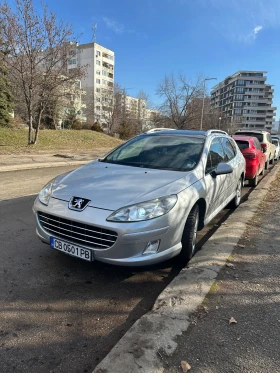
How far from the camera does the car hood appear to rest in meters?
2.95

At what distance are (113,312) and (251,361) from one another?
1.25m

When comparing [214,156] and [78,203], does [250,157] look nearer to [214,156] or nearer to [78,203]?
[214,156]

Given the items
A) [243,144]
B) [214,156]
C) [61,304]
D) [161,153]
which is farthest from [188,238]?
[243,144]

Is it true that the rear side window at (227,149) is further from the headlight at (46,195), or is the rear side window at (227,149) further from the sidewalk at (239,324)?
the headlight at (46,195)

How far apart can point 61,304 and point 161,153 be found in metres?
2.47

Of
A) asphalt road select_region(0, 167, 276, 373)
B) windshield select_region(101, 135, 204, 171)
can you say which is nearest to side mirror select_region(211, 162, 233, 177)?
windshield select_region(101, 135, 204, 171)

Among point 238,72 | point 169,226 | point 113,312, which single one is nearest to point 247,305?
point 169,226

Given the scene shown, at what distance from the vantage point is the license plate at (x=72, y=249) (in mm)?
2904

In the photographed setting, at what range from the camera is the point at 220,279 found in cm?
315

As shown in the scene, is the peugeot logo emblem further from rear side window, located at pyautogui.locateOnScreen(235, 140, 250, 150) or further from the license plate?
rear side window, located at pyautogui.locateOnScreen(235, 140, 250, 150)

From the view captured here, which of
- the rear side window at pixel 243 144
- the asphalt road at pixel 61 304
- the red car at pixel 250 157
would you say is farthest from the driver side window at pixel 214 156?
the rear side window at pixel 243 144

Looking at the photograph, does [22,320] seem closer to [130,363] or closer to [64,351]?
[64,351]

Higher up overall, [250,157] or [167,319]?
Result: [250,157]

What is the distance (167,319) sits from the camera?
95.0 inches
